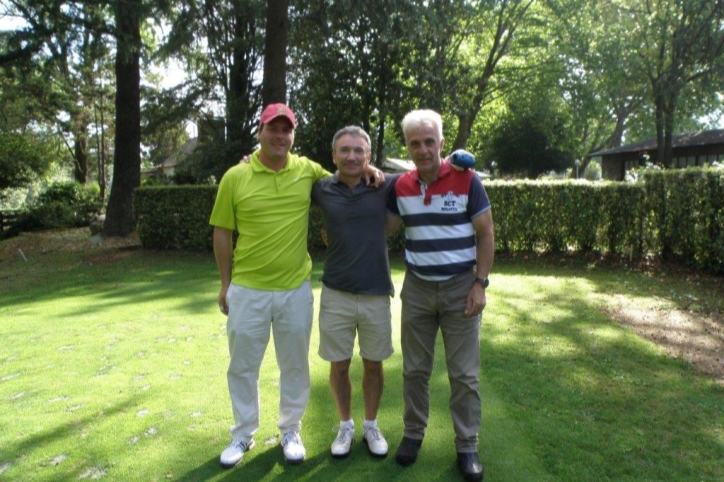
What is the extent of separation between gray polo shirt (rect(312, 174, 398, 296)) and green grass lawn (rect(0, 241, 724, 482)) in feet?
3.52

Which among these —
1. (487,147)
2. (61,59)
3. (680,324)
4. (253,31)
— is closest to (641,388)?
(680,324)

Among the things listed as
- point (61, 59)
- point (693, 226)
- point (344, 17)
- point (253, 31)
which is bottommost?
point (693, 226)

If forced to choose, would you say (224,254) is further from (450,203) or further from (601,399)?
(601,399)

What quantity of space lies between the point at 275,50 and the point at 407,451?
460 inches

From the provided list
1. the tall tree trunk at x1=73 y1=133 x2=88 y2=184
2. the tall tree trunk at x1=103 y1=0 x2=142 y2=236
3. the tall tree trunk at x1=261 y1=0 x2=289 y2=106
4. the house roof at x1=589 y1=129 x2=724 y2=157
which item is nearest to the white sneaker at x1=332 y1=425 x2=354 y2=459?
the tall tree trunk at x1=261 y1=0 x2=289 y2=106

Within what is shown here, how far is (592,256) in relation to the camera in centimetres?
1144

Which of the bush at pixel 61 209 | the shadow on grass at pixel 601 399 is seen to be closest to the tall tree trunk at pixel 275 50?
Result: the shadow on grass at pixel 601 399

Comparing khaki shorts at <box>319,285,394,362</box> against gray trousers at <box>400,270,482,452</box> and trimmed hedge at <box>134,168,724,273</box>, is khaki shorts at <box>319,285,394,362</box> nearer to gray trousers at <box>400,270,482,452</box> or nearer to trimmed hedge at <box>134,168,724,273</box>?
gray trousers at <box>400,270,482,452</box>

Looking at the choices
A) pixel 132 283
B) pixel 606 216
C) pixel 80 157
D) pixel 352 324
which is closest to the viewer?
pixel 352 324

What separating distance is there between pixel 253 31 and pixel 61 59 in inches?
361

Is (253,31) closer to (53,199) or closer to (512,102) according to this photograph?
(53,199)

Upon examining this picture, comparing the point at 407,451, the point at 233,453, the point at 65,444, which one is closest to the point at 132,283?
the point at 65,444

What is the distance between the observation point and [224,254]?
3393 mm

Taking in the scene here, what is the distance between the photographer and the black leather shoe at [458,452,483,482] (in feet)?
10.2
